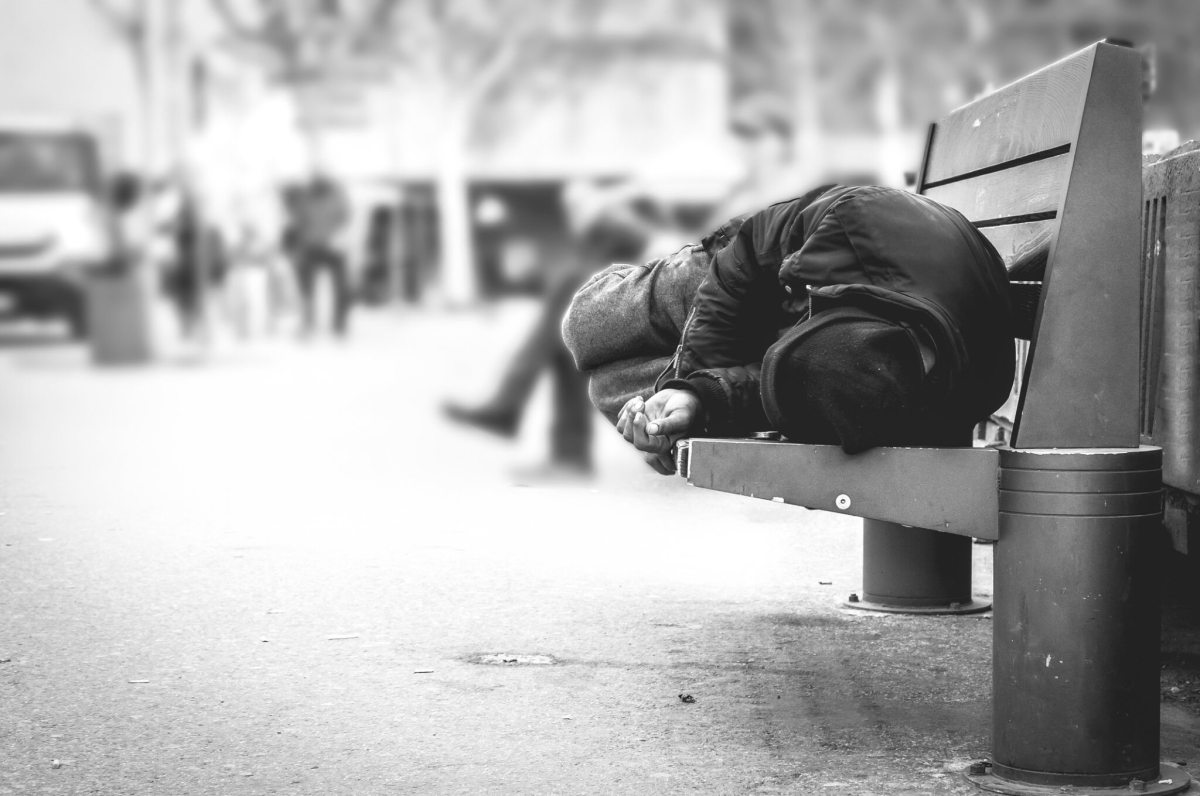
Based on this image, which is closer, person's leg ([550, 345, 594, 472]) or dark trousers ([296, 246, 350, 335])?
person's leg ([550, 345, 594, 472])

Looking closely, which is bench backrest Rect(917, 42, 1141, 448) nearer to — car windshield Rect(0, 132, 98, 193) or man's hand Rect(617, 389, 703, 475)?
man's hand Rect(617, 389, 703, 475)

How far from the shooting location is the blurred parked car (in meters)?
25.8

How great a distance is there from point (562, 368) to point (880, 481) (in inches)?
270

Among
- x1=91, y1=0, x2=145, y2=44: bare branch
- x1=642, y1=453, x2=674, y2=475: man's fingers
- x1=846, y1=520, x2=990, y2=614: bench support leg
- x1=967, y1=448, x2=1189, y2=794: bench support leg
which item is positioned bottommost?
x1=846, y1=520, x2=990, y2=614: bench support leg

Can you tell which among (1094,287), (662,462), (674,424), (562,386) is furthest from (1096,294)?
(562,386)

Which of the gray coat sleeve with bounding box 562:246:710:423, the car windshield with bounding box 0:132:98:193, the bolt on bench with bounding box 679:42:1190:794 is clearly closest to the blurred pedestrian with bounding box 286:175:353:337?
the car windshield with bounding box 0:132:98:193

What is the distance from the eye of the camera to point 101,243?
25672 millimetres

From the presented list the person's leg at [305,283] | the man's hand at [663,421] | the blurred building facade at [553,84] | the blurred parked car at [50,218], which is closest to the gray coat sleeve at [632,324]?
the man's hand at [663,421]

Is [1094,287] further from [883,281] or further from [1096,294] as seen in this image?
[883,281]

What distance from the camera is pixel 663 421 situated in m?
4.17

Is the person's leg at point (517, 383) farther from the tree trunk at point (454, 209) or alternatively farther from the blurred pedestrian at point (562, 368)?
the tree trunk at point (454, 209)

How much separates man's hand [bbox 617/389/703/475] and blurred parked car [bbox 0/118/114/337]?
21562mm

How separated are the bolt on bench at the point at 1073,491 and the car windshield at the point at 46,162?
24455 mm

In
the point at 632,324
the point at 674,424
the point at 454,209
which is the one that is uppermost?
the point at 454,209
